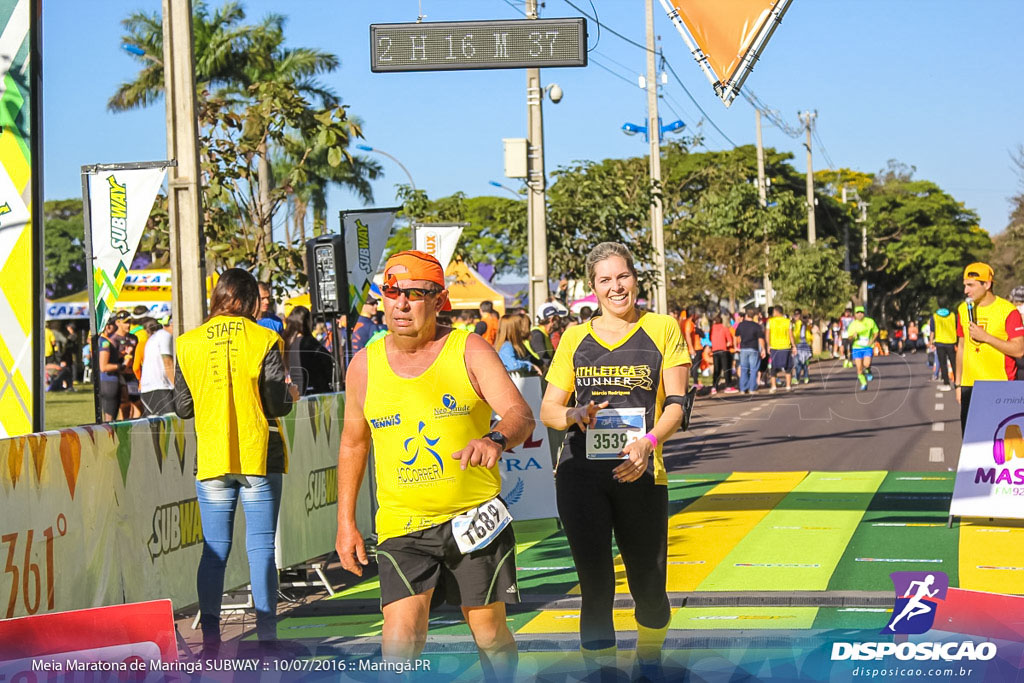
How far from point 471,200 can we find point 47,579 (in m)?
90.6

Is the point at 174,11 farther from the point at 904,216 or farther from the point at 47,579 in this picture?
the point at 904,216

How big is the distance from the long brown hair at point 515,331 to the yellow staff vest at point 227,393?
18.9ft

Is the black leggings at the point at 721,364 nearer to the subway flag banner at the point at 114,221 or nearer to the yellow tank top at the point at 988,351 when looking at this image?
the yellow tank top at the point at 988,351

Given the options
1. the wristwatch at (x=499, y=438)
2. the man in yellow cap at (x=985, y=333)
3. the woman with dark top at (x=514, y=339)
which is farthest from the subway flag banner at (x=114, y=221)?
the man in yellow cap at (x=985, y=333)

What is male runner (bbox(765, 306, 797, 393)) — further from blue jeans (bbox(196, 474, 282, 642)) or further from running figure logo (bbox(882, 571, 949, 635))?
running figure logo (bbox(882, 571, 949, 635))

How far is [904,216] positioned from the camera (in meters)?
100

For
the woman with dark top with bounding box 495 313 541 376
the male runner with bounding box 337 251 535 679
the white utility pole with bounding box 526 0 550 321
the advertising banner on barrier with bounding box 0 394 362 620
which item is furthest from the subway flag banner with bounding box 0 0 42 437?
the white utility pole with bounding box 526 0 550 321

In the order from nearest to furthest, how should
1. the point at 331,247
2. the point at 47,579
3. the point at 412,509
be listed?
1. the point at 412,509
2. the point at 47,579
3. the point at 331,247

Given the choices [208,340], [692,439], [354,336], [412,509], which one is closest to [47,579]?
[208,340]

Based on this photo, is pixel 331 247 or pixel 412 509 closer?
pixel 412 509

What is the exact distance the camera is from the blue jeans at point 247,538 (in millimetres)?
6664

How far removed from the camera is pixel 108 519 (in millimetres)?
6980

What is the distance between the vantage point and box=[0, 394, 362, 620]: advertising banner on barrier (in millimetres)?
6023

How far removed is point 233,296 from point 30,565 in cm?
163
